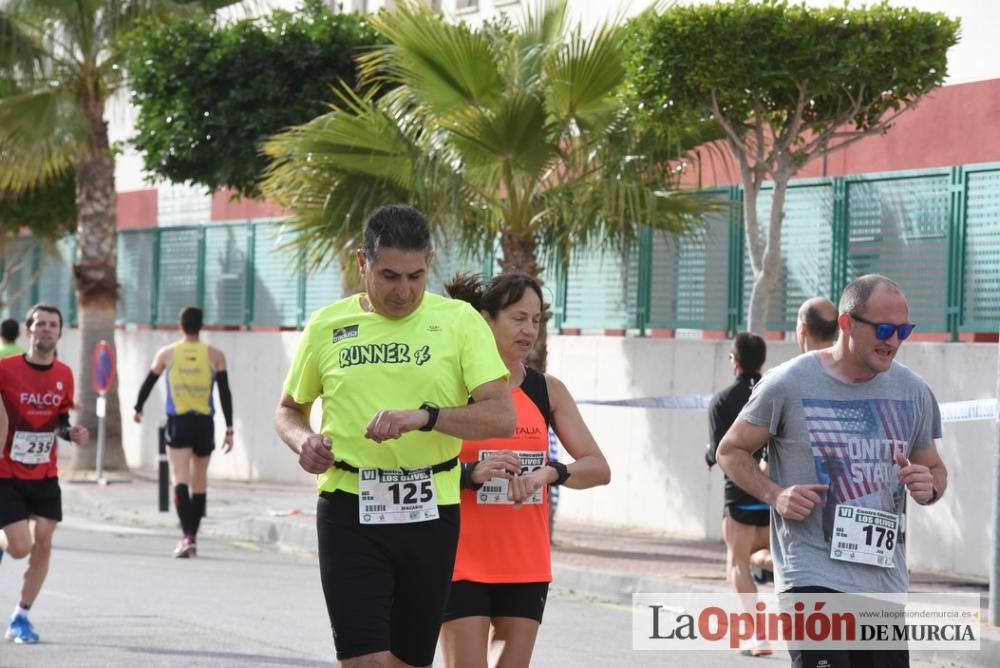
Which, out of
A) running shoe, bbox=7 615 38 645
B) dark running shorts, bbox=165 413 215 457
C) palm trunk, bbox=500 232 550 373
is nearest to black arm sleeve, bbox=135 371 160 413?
dark running shorts, bbox=165 413 215 457

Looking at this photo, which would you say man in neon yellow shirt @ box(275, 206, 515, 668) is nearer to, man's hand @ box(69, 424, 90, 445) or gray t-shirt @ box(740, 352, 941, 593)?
gray t-shirt @ box(740, 352, 941, 593)

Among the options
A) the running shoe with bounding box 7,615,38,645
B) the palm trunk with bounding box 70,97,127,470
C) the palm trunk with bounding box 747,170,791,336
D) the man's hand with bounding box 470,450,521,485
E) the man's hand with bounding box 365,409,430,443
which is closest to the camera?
the man's hand with bounding box 365,409,430,443

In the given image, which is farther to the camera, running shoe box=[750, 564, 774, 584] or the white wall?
the white wall

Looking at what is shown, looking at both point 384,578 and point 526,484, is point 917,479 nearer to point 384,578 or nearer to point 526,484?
point 526,484

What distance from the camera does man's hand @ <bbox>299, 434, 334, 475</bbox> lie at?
5266 mm

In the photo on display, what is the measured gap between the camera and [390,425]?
513 centimetres

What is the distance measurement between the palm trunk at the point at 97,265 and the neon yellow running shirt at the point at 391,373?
54.4 feet

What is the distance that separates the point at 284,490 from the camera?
68.1 feet

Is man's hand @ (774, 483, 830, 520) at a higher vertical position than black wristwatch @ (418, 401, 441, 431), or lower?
lower

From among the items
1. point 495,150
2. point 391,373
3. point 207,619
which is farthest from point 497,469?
point 495,150

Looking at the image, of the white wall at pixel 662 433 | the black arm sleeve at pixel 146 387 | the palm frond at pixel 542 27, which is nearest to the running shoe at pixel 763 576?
the white wall at pixel 662 433

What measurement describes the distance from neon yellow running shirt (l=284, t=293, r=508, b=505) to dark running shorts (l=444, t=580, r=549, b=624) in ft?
1.63

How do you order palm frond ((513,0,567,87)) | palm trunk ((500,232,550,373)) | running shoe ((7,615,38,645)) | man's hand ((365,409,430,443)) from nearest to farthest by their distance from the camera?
man's hand ((365,409,430,443)) < running shoe ((7,615,38,645)) < palm frond ((513,0,567,87)) < palm trunk ((500,232,550,373))

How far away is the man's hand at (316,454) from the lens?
527cm
